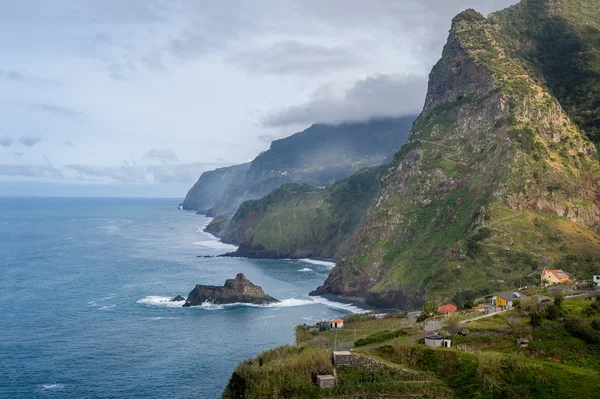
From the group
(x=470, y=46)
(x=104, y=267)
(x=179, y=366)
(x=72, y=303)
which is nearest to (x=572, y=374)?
(x=179, y=366)

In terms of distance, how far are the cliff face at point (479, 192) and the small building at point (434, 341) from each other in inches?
2212

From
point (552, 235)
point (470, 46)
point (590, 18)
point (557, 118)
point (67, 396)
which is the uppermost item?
point (590, 18)

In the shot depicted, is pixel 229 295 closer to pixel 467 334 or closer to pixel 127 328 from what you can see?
pixel 127 328

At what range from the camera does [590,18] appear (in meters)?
195

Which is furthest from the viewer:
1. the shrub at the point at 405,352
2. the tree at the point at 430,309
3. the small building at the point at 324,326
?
the small building at the point at 324,326

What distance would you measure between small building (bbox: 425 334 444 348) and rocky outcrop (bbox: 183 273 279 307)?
9084 cm

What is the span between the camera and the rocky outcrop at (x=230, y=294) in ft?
446

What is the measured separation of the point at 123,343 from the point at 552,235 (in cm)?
8981

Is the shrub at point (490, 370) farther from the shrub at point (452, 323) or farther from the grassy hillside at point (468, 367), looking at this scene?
the shrub at point (452, 323)

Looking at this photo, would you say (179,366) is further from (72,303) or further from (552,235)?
(552,235)

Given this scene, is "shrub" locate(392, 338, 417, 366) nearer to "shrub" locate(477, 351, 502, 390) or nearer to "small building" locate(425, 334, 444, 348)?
"small building" locate(425, 334, 444, 348)

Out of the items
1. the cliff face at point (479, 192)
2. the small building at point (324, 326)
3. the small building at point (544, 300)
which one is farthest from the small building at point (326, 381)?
the cliff face at point (479, 192)

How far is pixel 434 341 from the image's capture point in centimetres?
4969

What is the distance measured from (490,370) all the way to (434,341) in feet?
26.0
